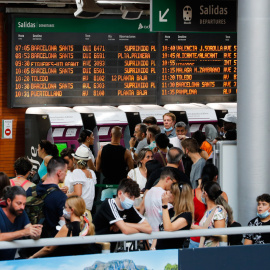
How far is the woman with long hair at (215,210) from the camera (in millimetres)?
6270

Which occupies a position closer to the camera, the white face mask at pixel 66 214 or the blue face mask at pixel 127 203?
the white face mask at pixel 66 214

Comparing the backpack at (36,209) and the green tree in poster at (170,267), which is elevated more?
the backpack at (36,209)

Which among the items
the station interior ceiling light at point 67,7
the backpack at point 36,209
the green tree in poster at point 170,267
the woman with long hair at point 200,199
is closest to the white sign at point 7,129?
the station interior ceiling light at point 67,7

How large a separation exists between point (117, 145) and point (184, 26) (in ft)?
6.52

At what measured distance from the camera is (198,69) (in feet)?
46.1

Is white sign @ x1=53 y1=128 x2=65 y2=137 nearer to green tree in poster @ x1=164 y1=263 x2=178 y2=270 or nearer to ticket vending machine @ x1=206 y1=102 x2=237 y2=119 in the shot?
ticket vending machine @ x1=206 y1=102 x2=237 y2=119

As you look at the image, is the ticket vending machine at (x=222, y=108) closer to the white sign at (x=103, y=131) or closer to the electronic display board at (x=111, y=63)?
the electronic display board at (x=111, y=63)

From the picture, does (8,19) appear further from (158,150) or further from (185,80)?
(158,150)

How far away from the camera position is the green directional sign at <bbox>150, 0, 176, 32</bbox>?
8.43 m

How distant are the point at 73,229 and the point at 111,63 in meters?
8.07

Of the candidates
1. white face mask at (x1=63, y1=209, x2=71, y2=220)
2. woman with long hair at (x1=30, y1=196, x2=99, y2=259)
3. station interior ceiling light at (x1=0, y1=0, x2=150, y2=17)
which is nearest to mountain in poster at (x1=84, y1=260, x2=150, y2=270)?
woman with long hair at (x1=30, y1=196, x2=99, y2=259)

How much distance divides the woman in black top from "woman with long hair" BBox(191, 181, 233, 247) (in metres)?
0.17

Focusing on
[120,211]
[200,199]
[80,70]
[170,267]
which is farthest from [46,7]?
[170,267]

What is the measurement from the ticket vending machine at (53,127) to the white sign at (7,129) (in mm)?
553
